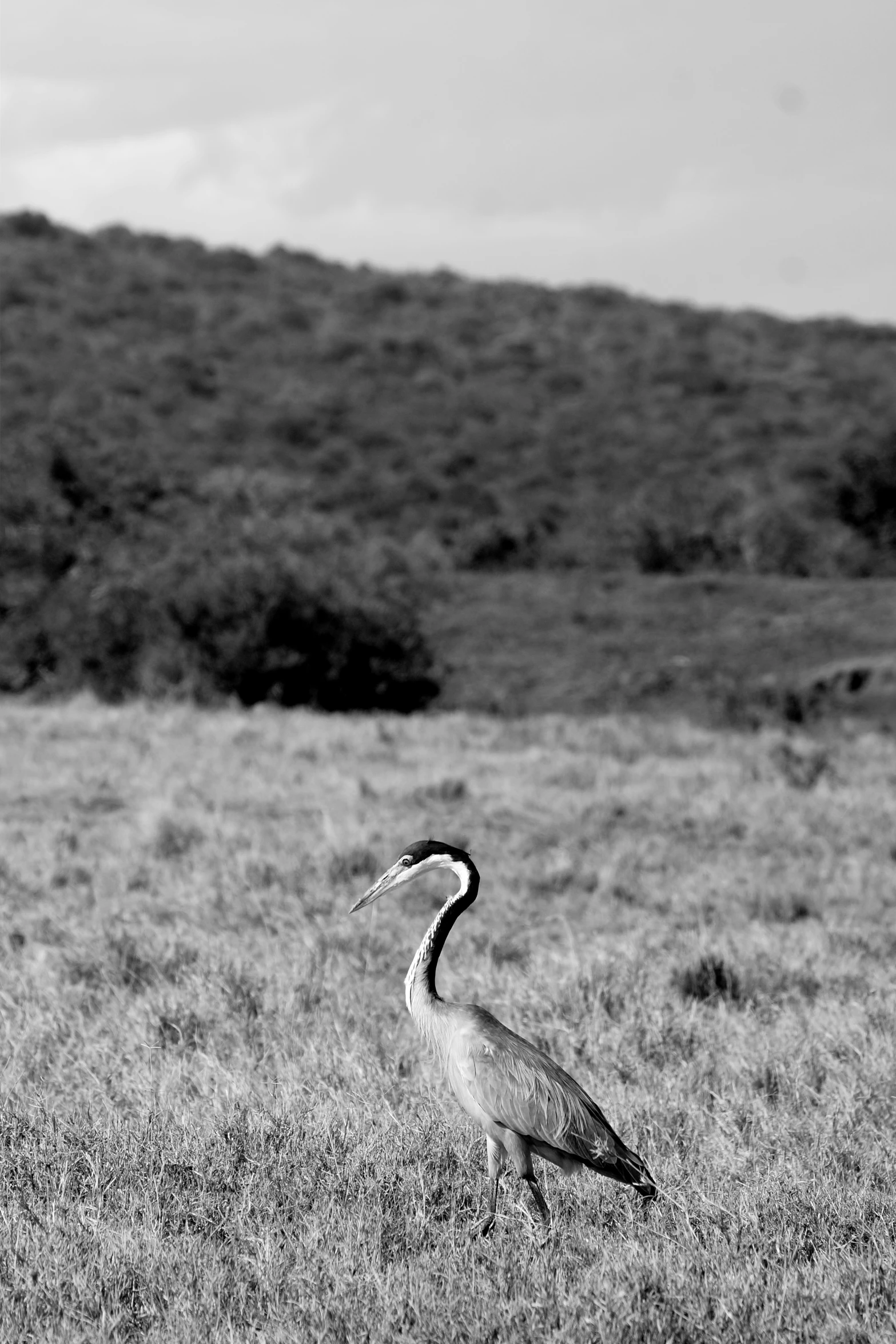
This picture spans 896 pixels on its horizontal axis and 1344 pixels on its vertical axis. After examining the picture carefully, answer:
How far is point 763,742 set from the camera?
17.1 meters

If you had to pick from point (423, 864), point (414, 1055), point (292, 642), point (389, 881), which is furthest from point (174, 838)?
point (292, 642)

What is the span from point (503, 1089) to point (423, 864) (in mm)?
709

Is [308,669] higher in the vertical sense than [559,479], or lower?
lower

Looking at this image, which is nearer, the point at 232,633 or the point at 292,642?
the point at 232,633

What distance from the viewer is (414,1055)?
6434 mm

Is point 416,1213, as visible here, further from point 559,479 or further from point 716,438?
point 716,438

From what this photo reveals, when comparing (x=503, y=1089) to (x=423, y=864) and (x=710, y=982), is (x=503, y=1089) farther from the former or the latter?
(x=710, y=982)

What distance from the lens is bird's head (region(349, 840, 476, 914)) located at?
486 centimetres

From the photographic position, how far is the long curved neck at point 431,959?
4.82m

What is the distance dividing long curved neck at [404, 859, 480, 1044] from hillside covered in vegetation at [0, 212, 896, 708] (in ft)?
50.2

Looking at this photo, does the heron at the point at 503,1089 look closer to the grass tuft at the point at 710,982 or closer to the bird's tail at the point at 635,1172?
the bird's tail at the point at 635,1172

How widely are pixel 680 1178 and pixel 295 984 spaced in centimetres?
283

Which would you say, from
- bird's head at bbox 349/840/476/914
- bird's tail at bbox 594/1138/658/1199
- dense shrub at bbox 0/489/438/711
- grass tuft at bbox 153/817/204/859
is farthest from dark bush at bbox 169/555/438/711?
bird's tail at bbox 594/1138/658/1199

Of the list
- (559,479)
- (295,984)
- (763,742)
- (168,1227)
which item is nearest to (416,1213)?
(168,1227)
